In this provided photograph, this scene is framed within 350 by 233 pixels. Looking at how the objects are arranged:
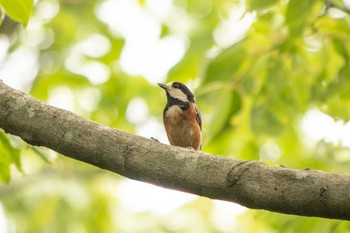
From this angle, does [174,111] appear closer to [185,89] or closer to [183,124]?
[183,124]

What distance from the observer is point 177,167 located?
9.25 ft

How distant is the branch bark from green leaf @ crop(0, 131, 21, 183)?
65 cm

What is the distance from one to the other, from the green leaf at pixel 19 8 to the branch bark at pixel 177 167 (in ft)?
1.38

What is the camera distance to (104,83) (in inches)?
362

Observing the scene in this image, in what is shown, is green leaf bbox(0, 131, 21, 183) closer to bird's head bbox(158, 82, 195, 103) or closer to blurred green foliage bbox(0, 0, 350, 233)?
blurred green foliage bbox(0, 0, 350, 233)

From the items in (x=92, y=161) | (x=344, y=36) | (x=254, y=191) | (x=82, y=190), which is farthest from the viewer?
(x=82, y=190)

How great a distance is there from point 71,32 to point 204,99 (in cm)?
576

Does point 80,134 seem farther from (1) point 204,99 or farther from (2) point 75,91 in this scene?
(2) point 75,91

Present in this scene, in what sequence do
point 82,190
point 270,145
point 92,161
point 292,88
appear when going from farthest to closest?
1. point 270,145
2. point 82,190
3. point 292,88
4. point 92,161

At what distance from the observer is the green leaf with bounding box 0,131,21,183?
371 centimetres

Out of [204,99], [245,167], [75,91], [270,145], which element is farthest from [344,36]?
[75,91]

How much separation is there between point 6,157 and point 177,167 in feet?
4.41

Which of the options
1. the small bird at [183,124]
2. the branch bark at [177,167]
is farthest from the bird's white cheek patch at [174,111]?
the branch bark at [177,167]

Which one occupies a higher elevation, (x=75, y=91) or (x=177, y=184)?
(x=75, y=91)
